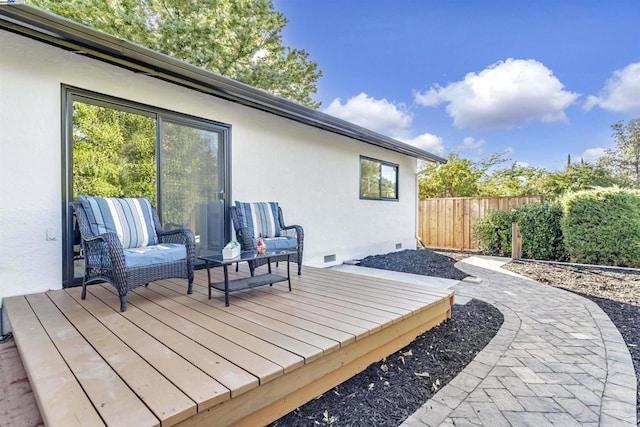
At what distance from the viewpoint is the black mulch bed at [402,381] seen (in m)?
1.64

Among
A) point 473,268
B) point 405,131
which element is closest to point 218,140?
point 473,268

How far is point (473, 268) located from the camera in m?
5.96

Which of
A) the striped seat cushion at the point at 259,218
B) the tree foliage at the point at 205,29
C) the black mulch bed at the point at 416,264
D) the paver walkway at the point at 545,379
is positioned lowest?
the paver walkway at the point at 545,379

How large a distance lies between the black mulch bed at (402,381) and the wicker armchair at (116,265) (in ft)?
5.63

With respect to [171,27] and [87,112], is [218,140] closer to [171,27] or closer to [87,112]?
[87,112]

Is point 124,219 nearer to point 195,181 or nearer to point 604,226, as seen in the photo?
point 195,181

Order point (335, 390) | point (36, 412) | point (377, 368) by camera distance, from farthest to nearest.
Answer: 1. point (377, 368)
2. point (335, 390)
3. point (36, 412)

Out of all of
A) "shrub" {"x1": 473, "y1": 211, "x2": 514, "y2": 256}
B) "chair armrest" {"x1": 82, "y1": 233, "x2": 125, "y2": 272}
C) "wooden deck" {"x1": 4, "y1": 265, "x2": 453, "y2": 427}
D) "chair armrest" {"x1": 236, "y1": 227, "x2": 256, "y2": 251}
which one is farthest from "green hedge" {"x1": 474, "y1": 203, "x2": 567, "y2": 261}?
"chair armrest" {"x1": 82, "y1": 233, "x2": 125, "y2": 272}

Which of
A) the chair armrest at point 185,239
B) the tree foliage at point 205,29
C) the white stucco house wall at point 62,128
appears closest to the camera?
the white stucco house wall at point 62,128

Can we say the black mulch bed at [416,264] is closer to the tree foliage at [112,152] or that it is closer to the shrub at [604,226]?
the shrub at [604,226]

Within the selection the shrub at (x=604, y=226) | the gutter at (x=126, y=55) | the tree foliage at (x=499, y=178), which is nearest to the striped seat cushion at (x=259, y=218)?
the gutter at (x=126, y=55)

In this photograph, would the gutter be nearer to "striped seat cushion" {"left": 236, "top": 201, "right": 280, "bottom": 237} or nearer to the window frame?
"striped seat cushion" {"left": 236, "top": 201, "right": 280, "bottom": 237}

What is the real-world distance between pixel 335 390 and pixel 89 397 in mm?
1234

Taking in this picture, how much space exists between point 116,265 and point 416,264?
200 inches
